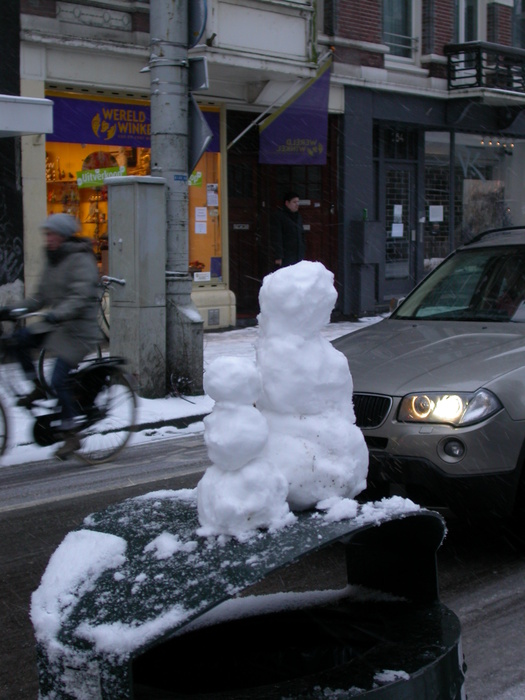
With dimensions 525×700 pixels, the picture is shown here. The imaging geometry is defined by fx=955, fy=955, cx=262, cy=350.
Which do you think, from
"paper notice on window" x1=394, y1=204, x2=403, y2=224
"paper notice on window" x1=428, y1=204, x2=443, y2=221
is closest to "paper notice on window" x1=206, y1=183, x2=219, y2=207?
"paper notice on window" x1=394, y1=204, x2=403, y2=224

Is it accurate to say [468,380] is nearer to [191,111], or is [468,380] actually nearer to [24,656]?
[24,656]

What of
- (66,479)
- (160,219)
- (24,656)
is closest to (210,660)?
(24,656)

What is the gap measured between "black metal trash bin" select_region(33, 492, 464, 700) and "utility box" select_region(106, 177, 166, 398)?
729 cm

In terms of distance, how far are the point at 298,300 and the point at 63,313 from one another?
485cm

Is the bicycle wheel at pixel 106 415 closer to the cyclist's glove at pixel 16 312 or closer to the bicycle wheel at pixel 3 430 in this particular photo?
the bicycle wheel at pixel 3 430

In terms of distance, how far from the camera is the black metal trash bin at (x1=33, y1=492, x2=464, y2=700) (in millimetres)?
2029

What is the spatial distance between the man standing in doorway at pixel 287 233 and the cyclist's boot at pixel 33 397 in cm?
792

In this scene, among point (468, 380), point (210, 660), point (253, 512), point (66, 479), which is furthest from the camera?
point (66, 479)

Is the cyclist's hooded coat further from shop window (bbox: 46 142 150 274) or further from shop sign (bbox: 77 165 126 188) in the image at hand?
shop sign (bbox: 77 165 126 188)

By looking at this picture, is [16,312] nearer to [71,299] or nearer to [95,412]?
[71,299]

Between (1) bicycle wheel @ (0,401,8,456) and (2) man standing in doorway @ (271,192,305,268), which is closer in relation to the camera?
(1) bicycle wheel @ (0,401,8,456)

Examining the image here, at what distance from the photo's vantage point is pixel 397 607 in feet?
8.42

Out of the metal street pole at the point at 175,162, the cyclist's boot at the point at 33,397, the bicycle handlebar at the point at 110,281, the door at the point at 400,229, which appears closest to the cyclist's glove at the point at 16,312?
the cyclist's boot at the point at 33,397

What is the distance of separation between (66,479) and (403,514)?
532 centimetres
